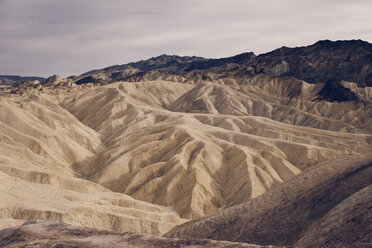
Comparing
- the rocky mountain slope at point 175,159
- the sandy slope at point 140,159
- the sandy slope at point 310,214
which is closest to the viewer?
the sandy slope at point 310,214

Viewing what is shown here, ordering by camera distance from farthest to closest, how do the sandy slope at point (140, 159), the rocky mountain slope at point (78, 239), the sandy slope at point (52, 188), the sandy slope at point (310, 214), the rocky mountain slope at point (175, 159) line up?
the sandy slope at point (140, 159)
the sandy slope at point (52, 188)
the rocky mountain slope at point (175, 159)
the sandy slope at point (310, 214)
the rocky mountain slope at point (78, 239)

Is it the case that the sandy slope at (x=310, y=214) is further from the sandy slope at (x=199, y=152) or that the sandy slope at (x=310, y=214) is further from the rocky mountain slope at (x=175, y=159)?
the sandy slope at (x=199, y=152)

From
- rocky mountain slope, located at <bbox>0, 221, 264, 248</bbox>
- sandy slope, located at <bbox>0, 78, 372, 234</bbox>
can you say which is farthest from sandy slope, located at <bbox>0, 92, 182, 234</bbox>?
rocky mountain slope, located at <bbox>0, 221, 264, 248</bbox>

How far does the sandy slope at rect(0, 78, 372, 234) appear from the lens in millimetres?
37812

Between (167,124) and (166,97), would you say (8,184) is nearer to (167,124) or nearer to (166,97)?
(167,124)

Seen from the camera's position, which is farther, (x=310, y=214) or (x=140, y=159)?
(x=140, y=159)

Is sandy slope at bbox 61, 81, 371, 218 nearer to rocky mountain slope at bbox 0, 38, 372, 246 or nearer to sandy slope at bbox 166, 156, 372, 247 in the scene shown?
rocky mountain slope at bbox 0, 38, 372, 246

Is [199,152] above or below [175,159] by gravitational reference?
above

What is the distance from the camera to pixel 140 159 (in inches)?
2435

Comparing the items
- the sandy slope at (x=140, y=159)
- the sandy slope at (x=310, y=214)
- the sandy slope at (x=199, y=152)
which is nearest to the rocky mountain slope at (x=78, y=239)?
the sandy slope at (x=310, y=214)

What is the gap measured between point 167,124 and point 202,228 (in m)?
58.8

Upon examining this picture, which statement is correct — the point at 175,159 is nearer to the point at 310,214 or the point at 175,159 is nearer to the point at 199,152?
the point at 199,152

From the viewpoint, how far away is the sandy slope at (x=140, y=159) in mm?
37812

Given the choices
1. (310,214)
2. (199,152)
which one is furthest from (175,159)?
(310,214)
